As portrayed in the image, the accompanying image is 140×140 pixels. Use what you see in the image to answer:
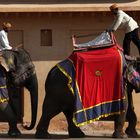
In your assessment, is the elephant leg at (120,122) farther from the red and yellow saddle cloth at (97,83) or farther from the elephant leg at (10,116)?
the elephant leg at (10,116)

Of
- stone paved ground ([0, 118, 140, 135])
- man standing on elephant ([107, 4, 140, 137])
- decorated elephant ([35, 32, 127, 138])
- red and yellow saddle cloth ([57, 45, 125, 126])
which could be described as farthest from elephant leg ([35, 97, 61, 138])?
stone paved ground ([0, 118, 140, 135])

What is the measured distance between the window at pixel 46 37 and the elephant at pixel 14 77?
5.02 meters

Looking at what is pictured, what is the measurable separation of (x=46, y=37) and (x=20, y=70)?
536 centimetres

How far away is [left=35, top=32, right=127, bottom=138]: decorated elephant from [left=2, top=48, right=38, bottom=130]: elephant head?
773 mm

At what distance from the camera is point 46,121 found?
1567 cm

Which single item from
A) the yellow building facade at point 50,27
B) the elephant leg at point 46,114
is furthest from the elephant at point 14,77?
the yellow building facade at point 50,27

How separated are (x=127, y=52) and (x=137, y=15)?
445 cm

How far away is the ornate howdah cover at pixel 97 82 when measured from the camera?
15.0 meters

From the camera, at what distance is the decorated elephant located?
15031 mm

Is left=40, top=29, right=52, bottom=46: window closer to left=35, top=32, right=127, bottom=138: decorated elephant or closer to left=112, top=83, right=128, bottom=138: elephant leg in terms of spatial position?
left=35, top=32, right=127, bottom=138: decorated elephant

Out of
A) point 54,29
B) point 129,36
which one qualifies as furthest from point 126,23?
point 54,29

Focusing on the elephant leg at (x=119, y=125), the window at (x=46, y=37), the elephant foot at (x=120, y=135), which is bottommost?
the elephant foot at (x=120, y=135)

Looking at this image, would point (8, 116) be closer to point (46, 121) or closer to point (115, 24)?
point (46, 121)

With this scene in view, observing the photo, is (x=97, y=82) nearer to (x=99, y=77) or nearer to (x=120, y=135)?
(x=99, y=77)
